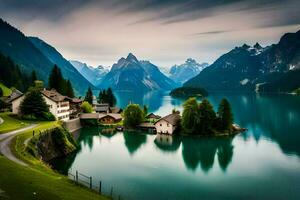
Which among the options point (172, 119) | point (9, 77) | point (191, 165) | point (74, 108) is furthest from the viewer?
point (9, 77)

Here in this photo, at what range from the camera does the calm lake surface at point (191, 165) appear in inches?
1986

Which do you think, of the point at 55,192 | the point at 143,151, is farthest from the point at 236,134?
the point at 55,192

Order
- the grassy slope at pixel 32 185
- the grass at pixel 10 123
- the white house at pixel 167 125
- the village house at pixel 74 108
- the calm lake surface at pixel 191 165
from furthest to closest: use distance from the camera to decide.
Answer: the village house at pixel 74 108 → the white house at pixel 167 125 → the grass at pixel 10 123 → the calm lake surface at pixel 191 165 → the grassy slope at pixel 32 185

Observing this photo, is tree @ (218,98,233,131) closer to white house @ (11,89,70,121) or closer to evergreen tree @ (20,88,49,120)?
white house @ (11,89,70,121)

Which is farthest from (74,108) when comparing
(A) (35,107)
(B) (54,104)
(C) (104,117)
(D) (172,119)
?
(D) (172,119)

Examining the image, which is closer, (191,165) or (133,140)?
(191,165)

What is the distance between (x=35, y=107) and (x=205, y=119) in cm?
5097

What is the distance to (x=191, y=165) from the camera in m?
68.8

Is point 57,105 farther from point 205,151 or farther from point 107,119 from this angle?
point 205,151

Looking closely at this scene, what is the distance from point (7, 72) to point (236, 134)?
12047 centimetres

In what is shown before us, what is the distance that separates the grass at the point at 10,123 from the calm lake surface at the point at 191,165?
1575 centimetres

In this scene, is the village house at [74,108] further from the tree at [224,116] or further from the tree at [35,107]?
the tree at [224,116]

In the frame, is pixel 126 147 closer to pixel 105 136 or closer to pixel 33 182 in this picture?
pixel 105 136

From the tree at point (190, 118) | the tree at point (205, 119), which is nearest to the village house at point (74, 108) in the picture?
the tree at point (190, 118)
